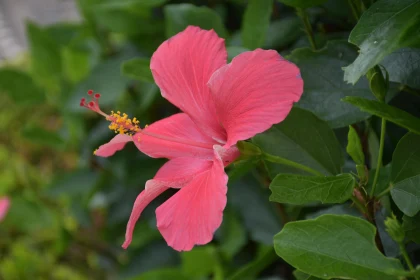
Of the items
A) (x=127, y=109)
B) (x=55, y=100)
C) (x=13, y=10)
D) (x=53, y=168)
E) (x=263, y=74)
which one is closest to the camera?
(x=263, y=74)

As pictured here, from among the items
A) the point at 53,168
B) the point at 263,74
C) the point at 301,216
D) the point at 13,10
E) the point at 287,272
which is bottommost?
the point at 13,10

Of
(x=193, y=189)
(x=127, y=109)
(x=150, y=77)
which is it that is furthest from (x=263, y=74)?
(x=127, y=109)

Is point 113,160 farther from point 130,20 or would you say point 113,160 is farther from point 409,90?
point 409,90

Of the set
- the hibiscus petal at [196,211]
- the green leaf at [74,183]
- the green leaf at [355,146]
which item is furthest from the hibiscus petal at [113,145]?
the green leaf at [74,183]

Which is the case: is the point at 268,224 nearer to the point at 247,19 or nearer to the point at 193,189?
the point at 247,19

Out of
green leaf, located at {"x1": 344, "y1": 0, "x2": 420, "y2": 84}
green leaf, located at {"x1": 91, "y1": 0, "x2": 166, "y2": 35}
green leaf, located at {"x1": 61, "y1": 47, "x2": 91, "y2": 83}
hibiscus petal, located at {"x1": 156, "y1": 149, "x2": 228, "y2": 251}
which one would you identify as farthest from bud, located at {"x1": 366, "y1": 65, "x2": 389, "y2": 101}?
green leaf, located at {"x1": 61, "y1": 47, "x2": 91, "y2": 83}

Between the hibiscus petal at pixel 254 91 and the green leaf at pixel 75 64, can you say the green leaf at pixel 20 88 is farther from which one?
the hibiscus petal at pixel 254 91

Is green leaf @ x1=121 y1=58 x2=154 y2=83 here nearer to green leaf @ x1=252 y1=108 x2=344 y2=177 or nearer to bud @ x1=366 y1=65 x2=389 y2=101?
green leaf @ x1=252 y1=108 x2=344 y2=177
